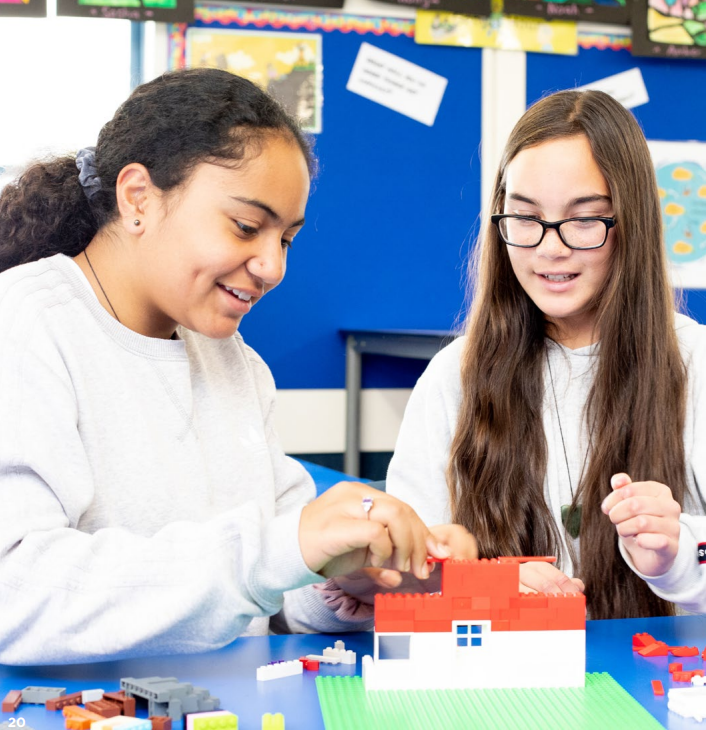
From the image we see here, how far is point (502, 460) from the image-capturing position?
118cm

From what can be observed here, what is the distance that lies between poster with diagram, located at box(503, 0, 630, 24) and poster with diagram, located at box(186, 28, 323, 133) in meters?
0.50

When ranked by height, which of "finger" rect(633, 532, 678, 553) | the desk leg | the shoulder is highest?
the shoulder

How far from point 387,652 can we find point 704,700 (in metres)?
0.22

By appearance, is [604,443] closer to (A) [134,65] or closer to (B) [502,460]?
(B) [502,460]

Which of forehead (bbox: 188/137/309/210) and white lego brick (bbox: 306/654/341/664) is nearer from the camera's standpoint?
white lego brick (bbox: 306/654/341/664)

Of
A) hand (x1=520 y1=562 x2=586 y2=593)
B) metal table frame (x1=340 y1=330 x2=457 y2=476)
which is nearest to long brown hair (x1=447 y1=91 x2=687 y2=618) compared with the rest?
hand (x1=520 y1=562 x2=586 y2=593)

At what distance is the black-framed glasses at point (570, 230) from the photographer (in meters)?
1.13

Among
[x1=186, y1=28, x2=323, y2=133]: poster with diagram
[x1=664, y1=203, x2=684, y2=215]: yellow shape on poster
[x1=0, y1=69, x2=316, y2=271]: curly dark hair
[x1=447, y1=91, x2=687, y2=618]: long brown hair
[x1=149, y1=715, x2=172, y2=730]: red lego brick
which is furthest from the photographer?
[x1=664, y1=203, x2=684, y2=215]: yellow shape on poster

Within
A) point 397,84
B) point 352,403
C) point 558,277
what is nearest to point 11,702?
point 558,277

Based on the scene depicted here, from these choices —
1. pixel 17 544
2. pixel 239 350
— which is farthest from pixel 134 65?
pixel 17 544

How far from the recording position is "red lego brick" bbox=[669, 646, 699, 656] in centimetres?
78

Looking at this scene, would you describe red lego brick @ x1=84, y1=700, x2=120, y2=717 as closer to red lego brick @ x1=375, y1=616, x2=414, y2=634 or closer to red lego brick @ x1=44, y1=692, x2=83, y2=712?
red lego brick @ x1=44, y1=692, x2=83, y2=712

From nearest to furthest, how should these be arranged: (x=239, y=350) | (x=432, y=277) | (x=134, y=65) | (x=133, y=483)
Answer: (x=133, y=483)
(x=239, y=350)
(x=134, y=65)
(x=432, y=277)

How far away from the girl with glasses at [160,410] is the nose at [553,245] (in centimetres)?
30
